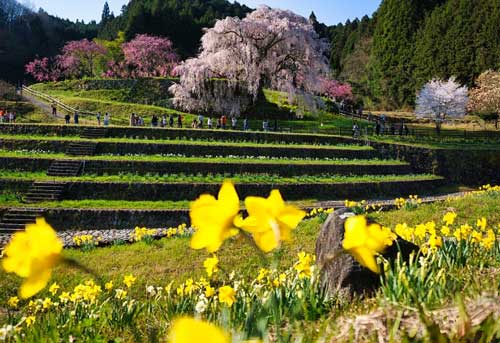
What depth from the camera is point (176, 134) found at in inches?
869

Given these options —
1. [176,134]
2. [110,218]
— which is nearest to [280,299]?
[110,218]

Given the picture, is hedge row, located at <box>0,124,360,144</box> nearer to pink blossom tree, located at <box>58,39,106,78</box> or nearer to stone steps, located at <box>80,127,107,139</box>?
stone steps, located at <box>80,127,107,139</box>

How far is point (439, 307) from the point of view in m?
1.92

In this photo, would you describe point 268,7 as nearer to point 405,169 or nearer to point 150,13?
point 405,169

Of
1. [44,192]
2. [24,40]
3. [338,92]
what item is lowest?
[44,192]

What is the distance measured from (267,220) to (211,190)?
1479 cm

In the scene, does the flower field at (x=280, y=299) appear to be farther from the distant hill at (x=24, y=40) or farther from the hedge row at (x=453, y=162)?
the distant hill at (x=24, y=40)

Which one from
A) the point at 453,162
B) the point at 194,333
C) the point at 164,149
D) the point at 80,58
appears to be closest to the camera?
the point at 194,333

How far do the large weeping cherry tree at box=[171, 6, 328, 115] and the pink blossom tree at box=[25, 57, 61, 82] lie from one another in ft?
97.0

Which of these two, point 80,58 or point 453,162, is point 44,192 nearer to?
point 453,162

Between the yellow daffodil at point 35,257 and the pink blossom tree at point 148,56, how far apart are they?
52509 millimetres

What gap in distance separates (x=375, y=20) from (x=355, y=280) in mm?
64641

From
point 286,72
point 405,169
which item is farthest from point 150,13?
point 405,169

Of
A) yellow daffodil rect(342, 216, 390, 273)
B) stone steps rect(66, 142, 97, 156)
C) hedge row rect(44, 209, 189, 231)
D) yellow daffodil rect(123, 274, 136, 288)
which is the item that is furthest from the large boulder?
stone steps rect(66, 142, 97, 156)
